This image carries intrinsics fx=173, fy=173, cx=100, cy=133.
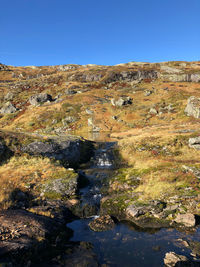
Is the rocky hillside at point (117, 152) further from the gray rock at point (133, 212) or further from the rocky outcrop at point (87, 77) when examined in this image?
the rocky outcrop at point (87, 77)

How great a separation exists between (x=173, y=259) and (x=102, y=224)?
5946mm

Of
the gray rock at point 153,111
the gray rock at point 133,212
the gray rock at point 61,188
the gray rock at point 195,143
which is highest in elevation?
the gray rock at point 153,111

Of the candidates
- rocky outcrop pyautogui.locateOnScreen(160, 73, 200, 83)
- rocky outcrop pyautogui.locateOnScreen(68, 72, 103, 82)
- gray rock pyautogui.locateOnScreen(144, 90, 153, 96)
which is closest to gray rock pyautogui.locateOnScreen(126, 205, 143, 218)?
gray rock pyautogui.locateOnScreen(144, 90, 153, 96)

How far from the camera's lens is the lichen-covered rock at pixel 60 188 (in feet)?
63.1

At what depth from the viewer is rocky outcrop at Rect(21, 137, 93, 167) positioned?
28594 millimetres

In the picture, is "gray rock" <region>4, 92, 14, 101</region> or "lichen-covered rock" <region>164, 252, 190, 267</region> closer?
"lichen-covered rock" <region>164, 252, 190, 267</region>

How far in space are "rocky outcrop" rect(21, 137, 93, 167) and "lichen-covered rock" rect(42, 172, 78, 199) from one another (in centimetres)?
740

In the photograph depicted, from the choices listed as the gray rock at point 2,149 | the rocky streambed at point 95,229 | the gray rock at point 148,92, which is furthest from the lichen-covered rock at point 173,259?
the gray rock at point 148,92

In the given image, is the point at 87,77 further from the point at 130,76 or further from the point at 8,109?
the point at 8,109

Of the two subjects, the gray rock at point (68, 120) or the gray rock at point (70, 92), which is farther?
the gray rock at point (70, 92)

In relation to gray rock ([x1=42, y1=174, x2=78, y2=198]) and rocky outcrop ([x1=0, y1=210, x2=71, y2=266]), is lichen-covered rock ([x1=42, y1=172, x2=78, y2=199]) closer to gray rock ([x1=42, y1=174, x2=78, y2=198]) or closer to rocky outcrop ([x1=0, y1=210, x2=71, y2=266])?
gray rock ([x1=42, y1=174, x2=78, y2=198])

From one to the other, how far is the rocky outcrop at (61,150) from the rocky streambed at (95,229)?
7.89 metres

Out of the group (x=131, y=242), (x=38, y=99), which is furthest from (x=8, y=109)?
(x=131, y=242)

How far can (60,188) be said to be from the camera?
65.6 feet
